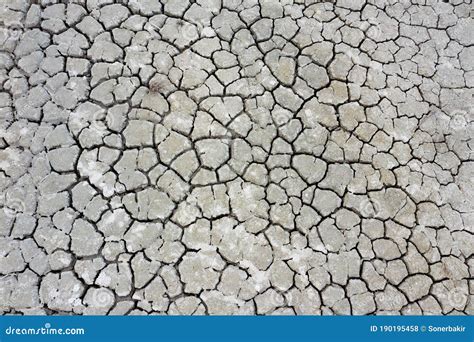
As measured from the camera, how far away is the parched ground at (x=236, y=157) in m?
3.21

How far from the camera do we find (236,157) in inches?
139

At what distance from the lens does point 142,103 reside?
3.67 metres

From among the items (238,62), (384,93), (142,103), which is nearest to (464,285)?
(384,93)

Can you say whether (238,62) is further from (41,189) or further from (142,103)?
(41,189)

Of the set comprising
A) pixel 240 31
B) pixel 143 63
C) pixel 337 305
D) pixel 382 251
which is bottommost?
pixel 337 305

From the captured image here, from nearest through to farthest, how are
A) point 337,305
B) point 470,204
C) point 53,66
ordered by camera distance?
1. point 337,305
2. point 470,204
3. point 53,66

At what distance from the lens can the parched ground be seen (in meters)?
3.21

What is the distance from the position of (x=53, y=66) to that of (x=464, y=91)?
2.97 metres

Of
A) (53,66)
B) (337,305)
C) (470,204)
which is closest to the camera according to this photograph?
(337,305)

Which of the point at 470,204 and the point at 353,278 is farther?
the point at 470,204

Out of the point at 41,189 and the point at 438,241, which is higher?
the point at 438,241

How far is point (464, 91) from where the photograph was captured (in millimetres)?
3887

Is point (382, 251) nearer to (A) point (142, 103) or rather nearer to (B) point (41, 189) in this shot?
(A) point (142, 103)

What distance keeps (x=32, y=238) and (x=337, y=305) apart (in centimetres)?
190
